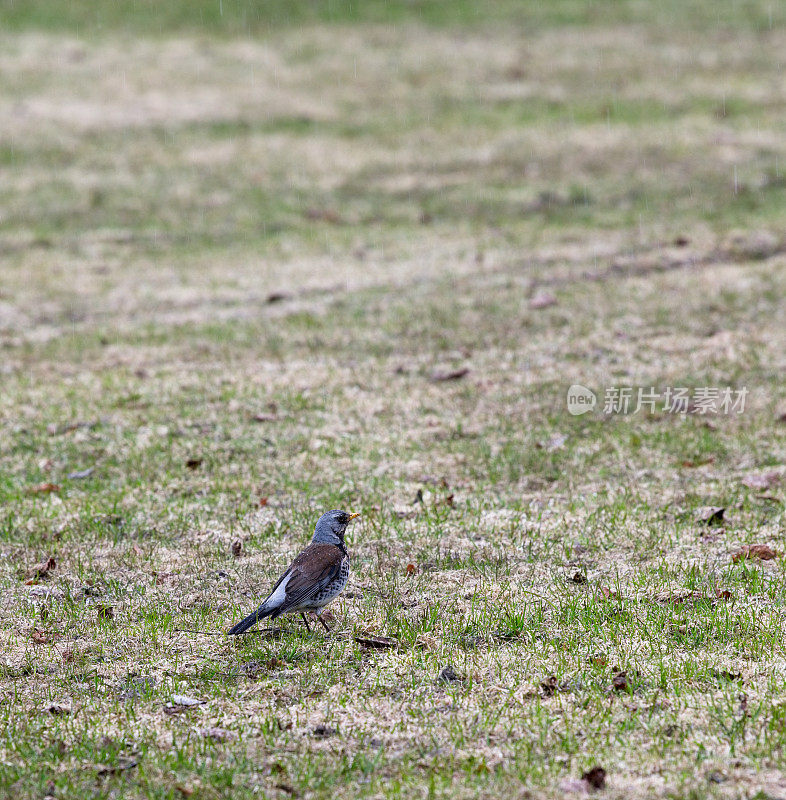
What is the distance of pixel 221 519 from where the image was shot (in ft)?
26.1

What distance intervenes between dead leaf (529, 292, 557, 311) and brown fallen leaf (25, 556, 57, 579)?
780cm

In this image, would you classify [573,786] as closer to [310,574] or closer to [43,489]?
[310,574]

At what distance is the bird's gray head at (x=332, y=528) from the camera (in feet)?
21.3

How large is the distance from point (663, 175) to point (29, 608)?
605 inches

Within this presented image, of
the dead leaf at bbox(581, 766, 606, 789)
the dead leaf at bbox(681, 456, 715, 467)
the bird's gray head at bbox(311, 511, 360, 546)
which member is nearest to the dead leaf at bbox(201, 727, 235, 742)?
the bird's gray head at bbox(311, 511, 360, 546)

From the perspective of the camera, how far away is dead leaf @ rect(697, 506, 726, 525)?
7.65m

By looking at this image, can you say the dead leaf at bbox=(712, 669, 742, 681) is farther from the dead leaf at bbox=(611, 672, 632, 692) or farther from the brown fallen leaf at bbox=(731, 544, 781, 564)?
the brown fallen leaf at bbox=(731, 544, 781, 564)

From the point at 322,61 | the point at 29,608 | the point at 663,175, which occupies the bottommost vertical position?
the point at 29,608

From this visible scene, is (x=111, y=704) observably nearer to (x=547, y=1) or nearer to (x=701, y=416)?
(x=701, y=416)

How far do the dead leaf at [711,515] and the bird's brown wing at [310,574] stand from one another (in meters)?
2.92

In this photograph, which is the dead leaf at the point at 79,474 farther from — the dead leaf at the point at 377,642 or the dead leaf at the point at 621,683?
the dead leaf at the point at 621,683

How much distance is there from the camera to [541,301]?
44.8 ft

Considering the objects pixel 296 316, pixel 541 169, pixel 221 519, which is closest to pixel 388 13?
pixel 541 169

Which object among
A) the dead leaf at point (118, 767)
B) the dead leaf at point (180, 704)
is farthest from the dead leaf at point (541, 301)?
the dead leaf at point (118, 767)
